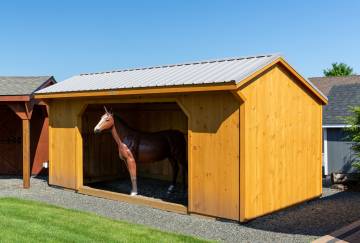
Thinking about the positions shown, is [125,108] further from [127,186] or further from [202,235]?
[202,235]

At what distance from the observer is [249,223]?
7590 mm

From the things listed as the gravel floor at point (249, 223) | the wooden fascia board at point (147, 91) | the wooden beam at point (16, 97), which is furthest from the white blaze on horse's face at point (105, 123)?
the wooden beam at point (16, 97)

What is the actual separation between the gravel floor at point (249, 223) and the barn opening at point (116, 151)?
1751 millimetres

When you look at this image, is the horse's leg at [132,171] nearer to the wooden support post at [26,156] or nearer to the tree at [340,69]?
the wooden support post at [26,156]

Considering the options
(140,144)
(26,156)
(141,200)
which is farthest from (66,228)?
→ (26,156)

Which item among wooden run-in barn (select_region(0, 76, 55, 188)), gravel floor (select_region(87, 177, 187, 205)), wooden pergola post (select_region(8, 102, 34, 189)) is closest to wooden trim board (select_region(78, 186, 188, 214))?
gravel floor (select_region(87, 177, 187, 205))

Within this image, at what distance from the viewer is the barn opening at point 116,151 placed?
12234mm

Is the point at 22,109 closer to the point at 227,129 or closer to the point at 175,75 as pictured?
the point at 175,75

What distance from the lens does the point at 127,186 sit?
1213 centimetres

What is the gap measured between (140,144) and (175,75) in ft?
7.35

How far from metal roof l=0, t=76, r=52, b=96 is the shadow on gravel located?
7.78 meters

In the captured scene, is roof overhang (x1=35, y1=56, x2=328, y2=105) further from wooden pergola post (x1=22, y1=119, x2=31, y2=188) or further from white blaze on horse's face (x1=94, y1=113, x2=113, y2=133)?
wooden pergola post (x1=22, y1=119, x2=31, y2=188)

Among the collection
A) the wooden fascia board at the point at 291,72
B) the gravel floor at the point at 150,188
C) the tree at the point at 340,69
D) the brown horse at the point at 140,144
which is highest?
the tree at the point at 340,69

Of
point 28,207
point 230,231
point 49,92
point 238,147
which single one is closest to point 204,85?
point 238,147
